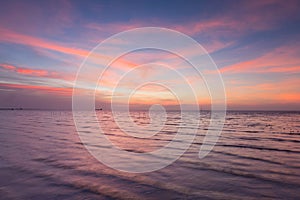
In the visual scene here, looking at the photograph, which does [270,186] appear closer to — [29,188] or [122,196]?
[122,196]

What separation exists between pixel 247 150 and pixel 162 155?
7013 millimetres

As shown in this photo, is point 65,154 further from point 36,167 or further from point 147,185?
point 147,185

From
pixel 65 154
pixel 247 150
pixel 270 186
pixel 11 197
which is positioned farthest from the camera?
pixel 247 150

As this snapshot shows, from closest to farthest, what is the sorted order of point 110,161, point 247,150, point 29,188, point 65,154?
1. point 29,188
2. point 110,161
3. point 65,154
4. point 247,150

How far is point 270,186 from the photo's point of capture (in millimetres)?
8789

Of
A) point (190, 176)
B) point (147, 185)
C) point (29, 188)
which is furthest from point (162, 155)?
point (29, 188)

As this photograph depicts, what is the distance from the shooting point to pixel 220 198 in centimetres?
754

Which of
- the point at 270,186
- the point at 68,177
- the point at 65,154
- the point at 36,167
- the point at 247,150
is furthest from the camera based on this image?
the point at 247,150

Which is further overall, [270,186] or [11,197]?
[270,186]

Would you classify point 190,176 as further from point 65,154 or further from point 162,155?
point 65,154

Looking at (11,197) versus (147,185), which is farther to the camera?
(147,185)

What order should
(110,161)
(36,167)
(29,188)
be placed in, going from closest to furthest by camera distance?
1. (29,188)
2. (36,167)
3. (110,161)

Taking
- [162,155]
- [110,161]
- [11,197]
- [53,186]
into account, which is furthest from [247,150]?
[11,197]

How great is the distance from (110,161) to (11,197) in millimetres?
6280
